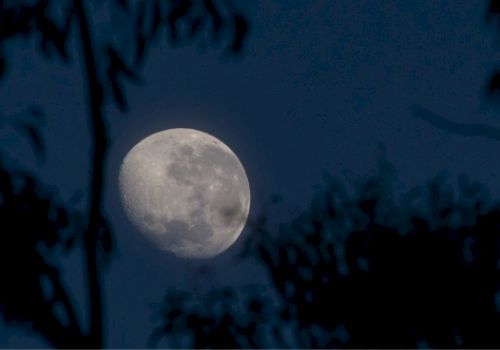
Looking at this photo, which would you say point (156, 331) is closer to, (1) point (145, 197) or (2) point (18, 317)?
(2) point (18, 317)

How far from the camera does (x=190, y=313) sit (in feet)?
22.3

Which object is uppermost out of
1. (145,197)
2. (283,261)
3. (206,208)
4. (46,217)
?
(46,217)

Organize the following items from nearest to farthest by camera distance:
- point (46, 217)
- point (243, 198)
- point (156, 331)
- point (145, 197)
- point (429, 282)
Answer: point (46, 217), point (156, 331), point (429, 282), point (243, 198), point (145, 197)

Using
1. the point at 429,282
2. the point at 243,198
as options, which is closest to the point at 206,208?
the point at 243,198

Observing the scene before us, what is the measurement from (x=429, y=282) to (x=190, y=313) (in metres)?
2.05

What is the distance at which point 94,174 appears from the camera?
4707 mm

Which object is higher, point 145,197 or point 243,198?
point 243,198

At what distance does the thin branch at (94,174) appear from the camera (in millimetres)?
4266

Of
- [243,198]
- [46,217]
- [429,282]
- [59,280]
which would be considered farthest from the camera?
[243,198]

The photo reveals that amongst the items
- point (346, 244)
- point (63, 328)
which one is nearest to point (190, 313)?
point (346, 244)

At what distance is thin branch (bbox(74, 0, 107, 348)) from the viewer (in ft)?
14.0

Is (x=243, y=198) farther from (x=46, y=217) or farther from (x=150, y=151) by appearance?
(x=46, y=217)

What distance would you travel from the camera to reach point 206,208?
9016 mm

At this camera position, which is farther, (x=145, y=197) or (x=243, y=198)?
(x=145, y=197)
